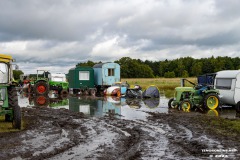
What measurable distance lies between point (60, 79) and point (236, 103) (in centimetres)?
2366

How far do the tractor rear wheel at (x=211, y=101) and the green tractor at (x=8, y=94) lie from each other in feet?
33.2

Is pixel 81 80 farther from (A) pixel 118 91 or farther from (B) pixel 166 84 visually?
(B) pixel 166 84

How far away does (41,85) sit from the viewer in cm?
3091

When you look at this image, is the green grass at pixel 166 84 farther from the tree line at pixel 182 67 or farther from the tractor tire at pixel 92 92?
the tree line at pixel 182 67

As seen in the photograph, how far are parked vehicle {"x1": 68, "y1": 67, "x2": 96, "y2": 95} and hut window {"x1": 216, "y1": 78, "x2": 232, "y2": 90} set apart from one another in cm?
1919

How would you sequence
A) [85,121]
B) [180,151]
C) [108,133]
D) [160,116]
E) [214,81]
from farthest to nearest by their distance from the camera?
[214,81] < [160,116] < [85,121] < [108,133] < [180,151]

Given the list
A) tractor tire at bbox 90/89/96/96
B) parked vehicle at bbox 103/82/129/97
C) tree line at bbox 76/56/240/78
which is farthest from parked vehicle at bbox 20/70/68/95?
tree line at bbox 76/56/240/78

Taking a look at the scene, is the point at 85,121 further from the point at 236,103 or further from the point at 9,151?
the point at 236,103

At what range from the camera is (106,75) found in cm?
3559

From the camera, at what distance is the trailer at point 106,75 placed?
35.5 m

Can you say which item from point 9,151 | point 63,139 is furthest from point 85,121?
point 9,151

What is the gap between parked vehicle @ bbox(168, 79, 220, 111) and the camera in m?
16.8

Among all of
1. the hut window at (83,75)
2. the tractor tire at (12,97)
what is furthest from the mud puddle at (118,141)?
the hut window at (83,75)

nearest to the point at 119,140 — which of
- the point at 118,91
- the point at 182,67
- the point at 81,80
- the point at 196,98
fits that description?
the point at 196,98
